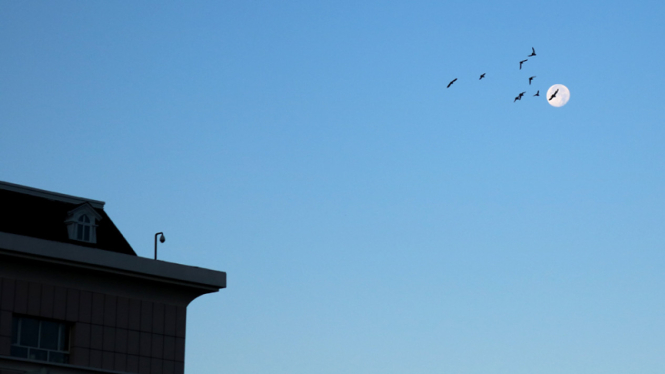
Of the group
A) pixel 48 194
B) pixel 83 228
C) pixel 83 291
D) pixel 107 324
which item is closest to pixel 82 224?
pixel 83 228

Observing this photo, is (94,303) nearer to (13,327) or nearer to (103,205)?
(13,327)

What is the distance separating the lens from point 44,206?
132ft

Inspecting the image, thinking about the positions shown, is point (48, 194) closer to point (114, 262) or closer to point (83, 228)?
point (83, 228)

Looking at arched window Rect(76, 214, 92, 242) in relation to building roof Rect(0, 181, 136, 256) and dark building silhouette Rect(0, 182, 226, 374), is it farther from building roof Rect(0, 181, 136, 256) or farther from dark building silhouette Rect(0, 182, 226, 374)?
building roof Rect(0, 181, 136, 256)

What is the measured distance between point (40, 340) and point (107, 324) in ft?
8.75

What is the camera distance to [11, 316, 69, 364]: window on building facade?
116ft

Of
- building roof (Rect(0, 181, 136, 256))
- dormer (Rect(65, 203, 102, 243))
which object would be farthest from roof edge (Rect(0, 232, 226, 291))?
dormer (Rect(65, 203, 102, 243))

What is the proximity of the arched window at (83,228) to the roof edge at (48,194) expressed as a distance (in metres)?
1.18

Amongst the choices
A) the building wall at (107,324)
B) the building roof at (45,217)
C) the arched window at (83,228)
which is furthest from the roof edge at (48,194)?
the building wall at (107,324)

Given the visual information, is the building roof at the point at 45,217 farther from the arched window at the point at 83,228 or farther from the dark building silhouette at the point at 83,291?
the arched window at the point at 83,228

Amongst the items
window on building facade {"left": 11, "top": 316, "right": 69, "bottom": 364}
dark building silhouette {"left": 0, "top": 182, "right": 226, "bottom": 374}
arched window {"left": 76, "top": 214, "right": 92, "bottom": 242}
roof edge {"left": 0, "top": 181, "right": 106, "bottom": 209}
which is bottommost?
window on building facade {"left": 11, "top": 316, "right": 69, "bottom": 364}

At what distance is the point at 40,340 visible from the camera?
36188mm

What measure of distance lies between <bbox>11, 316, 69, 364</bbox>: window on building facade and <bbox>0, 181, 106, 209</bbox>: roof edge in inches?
251

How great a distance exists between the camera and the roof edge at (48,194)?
40.3 metres
